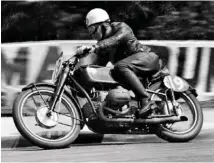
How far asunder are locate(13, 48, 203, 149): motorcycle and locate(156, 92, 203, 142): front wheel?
12 mm

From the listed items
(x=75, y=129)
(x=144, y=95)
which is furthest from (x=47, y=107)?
(x=144, y=95)

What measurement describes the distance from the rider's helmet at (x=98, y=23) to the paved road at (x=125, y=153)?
51.4 inches

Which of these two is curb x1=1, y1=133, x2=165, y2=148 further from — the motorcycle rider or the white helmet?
the white helmet

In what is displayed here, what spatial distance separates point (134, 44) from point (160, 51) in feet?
7.55

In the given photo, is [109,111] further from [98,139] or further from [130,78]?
[98,139]

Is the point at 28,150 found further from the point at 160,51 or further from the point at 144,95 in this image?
the point at 160,51

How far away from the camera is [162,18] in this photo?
35.9 feet

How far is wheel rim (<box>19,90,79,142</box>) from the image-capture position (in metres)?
7.24

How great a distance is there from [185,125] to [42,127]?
5.86 feet

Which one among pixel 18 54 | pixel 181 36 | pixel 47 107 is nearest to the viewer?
pixel 47 107

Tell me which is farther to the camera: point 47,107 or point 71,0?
point 71,0

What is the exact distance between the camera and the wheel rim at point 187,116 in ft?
25.2

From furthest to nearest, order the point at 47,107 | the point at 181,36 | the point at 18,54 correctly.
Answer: the point at 181,36 → the point at 18,54 → the point at 47,107

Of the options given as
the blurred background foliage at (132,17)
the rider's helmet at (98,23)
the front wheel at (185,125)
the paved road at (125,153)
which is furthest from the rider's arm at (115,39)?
the blurred background foliage at (132,17)
